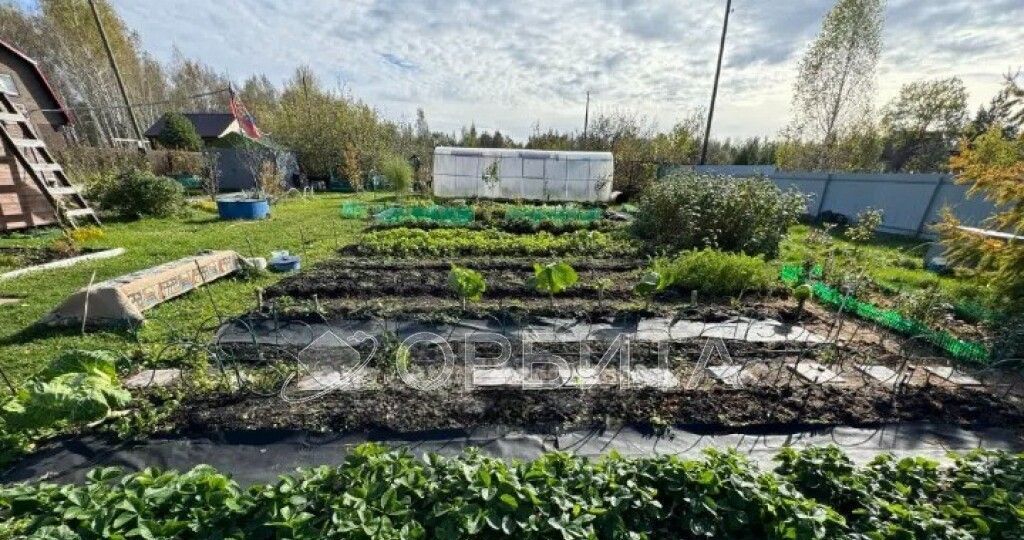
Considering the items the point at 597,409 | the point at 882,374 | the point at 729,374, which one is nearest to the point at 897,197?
the point at 882,374

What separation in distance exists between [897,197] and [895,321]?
1015 centimetres

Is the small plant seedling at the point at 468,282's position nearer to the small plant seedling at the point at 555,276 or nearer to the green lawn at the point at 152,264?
the small plant seedling at the point at 555,276

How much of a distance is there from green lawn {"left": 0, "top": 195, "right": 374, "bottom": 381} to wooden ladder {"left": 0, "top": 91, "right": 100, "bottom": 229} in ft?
1.80

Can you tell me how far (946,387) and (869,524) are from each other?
2.95 meters

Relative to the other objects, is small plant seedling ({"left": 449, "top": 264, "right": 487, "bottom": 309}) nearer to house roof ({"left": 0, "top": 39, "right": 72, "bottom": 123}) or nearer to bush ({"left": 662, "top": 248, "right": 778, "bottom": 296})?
bush ({"left": 662, "top": 248, "right": 778, "bottom": 296})

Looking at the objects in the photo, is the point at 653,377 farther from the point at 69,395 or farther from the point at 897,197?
the point at 897,197

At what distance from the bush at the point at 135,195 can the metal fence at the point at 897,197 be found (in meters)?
15.5

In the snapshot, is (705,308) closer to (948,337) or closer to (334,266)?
(948,337)

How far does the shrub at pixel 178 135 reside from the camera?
21844 mm

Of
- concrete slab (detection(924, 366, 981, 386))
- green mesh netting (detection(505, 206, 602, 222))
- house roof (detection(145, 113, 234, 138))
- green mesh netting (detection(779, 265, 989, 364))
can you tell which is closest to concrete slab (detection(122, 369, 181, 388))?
green mesh netting (detection(779, 265, 989, 364))

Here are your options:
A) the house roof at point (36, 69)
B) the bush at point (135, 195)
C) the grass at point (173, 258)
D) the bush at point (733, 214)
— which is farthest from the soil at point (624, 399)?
the house roof at point (36, 69)

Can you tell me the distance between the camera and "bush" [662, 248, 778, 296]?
5887 millimetres

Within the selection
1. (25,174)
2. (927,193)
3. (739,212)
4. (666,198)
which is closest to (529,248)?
(666,198)

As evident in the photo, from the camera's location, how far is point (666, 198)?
8.84 metres
